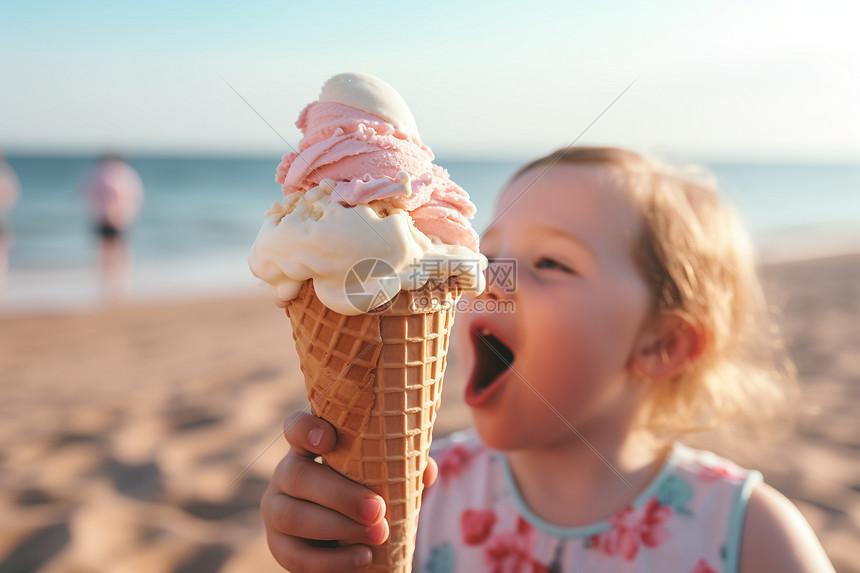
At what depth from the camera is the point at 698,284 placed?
88.8 inches

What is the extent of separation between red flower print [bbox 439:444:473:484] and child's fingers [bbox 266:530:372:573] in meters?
0.95

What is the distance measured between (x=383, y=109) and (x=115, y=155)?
12190 mm

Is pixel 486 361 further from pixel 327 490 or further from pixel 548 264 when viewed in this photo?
pixel 327 490

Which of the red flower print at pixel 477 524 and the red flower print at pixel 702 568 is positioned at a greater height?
the red flower print at pixel 702 568

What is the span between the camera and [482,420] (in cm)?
193

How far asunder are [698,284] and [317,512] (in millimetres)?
1598

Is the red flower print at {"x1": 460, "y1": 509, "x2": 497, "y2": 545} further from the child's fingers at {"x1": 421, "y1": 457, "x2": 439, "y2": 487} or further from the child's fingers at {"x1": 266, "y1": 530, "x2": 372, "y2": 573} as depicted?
the child's fingers at {"x1": 266, "y1": 530, "x2": 372, "y2": 573}

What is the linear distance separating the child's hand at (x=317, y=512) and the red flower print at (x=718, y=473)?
130cm

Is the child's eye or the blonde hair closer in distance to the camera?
the child's eye

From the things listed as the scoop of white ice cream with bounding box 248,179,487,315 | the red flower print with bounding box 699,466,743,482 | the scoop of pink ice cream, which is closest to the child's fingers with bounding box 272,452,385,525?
the scoop of white ice cream with bounding box 248,179,487,315

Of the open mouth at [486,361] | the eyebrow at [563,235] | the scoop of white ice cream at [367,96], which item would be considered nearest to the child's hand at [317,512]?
the open mouth at [486,361]

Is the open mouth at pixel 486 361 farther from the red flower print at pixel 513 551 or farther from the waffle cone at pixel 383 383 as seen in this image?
the red flower print at pixel 513 551

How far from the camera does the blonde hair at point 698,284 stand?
213 centimetres

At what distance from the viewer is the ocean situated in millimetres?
9820
